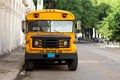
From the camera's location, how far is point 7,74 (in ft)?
56.4

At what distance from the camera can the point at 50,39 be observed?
1966 centimetres

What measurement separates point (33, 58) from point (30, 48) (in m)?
0.48

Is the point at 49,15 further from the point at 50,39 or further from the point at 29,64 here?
the point at 29,64

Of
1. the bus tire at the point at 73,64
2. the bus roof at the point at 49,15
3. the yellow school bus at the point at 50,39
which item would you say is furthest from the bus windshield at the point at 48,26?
the bus tire at the point at 73,64

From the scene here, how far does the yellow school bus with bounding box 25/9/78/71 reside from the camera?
778 inches

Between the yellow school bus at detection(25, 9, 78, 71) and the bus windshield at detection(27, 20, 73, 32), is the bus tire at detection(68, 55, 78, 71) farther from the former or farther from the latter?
the bus windshield at detection(27, 20, 73, 32)

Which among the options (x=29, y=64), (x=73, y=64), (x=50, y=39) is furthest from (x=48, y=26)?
(x=73, y=64)

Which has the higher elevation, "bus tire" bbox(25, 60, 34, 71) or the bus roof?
the bus roof

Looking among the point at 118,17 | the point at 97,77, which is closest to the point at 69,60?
the point at 97,77

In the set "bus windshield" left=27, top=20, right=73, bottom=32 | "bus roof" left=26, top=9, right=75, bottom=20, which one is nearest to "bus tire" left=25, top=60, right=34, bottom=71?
"bus windshield" left=27, top=20, right=73, bottom=32

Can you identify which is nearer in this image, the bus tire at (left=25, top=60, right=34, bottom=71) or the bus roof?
the bus tire at (left=25, top=60, right=34, bottom=71)

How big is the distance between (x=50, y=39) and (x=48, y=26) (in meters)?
1.07

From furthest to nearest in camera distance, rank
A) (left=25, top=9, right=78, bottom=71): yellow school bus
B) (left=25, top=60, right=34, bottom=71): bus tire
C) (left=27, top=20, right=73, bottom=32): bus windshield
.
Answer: (left=27, top=20, right=73, bottom=32): bus windshield
(left=25, top=60, right=34, bottom=71): bus tire
(left=25, top=9, right=78, bottom=71): yellow school bus

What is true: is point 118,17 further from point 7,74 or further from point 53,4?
point 7,74
